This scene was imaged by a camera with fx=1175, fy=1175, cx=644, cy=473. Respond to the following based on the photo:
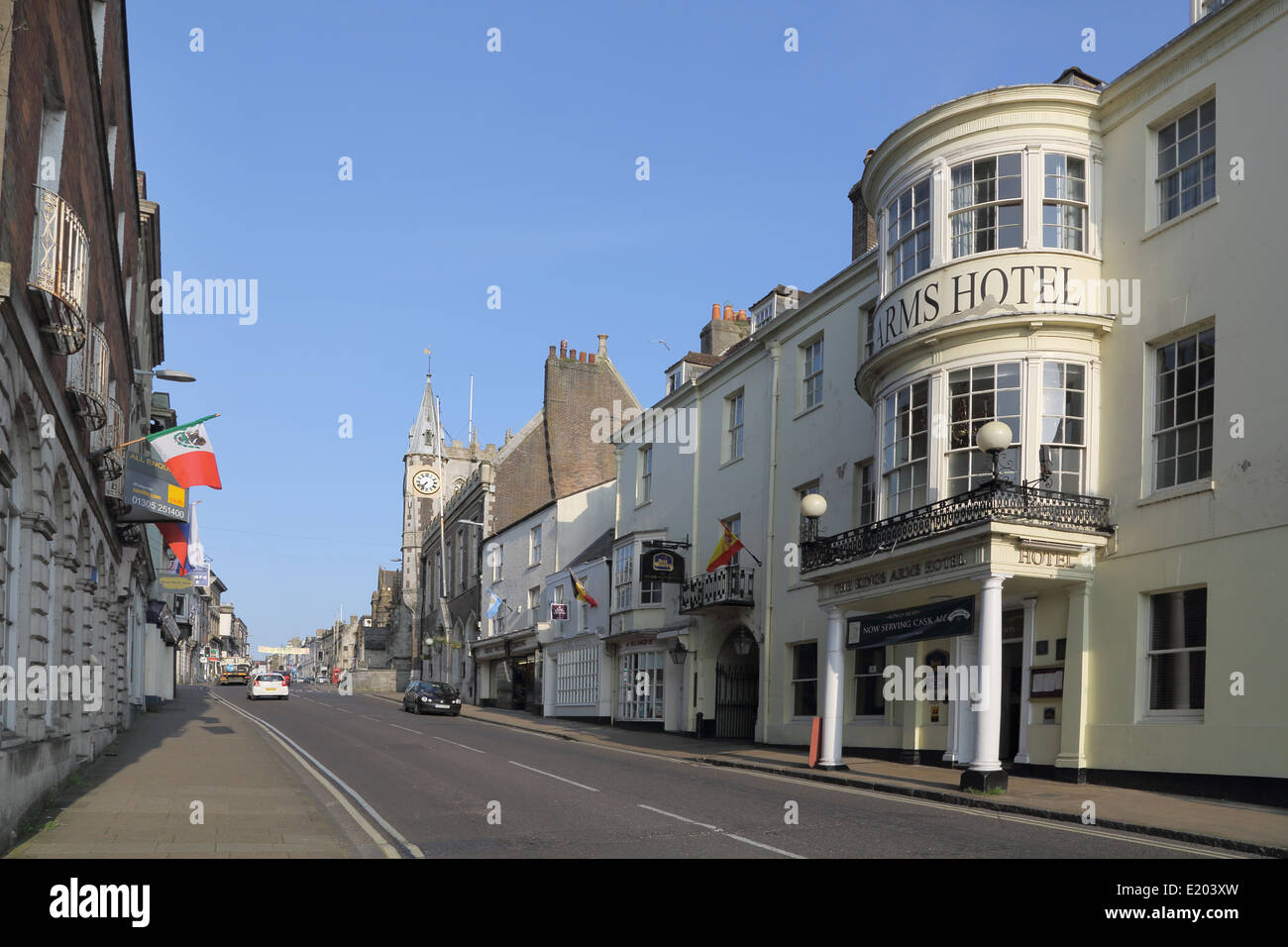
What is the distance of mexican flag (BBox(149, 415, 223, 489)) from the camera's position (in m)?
18.5

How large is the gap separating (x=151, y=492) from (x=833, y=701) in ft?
41.5

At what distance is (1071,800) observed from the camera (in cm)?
1582

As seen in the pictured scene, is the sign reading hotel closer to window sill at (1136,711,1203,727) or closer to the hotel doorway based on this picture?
the hotel doorway

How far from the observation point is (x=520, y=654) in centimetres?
5228

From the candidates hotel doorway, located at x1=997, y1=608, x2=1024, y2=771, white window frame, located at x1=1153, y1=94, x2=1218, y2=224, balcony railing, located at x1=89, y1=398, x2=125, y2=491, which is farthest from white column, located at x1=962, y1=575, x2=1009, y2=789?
balcony railing, located at x1=89, y1=398, x2=125, y2=491

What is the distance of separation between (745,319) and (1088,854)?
30.4 meters

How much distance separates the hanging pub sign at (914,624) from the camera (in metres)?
18.8

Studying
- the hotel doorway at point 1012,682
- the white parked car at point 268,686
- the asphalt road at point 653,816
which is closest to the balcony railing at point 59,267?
the asphalt road at point 653,816

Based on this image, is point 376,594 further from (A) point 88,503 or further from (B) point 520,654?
A: (A) point 88,503

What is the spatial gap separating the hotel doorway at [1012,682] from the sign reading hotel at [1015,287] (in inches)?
212

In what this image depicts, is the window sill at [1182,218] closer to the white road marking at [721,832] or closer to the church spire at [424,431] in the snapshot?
the white road marking at [721,832]

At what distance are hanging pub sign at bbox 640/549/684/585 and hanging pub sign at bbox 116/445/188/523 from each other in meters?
14.5

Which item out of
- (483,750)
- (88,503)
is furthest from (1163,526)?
(88,503)

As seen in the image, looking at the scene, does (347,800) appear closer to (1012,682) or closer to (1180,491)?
(1012,682)
